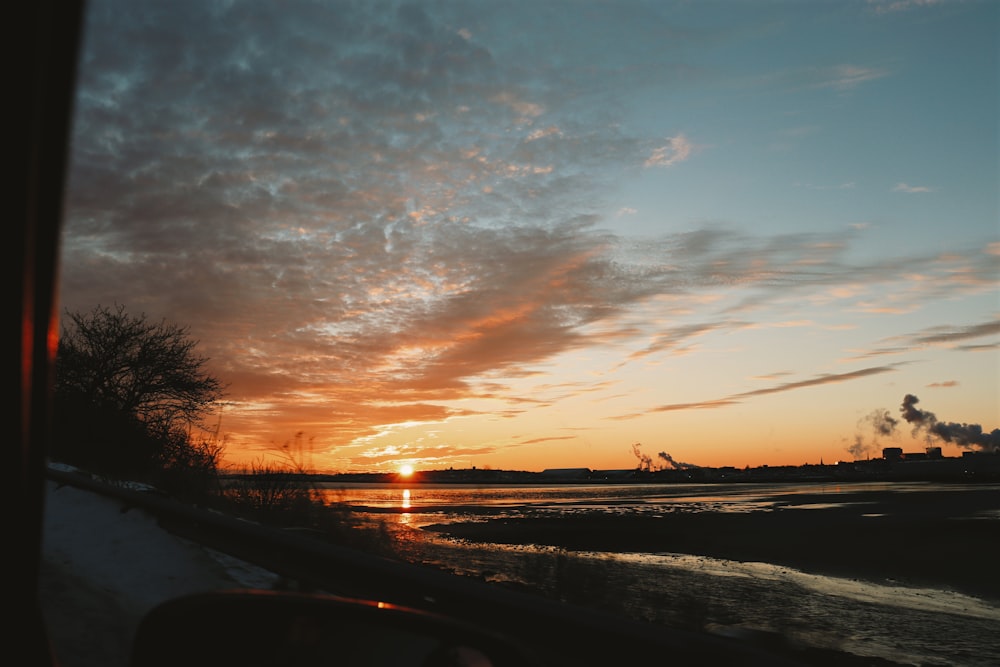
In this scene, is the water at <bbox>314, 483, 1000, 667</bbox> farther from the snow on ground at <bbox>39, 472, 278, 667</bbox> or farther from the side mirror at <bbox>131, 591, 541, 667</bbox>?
the side mirror at <bbox>131, 591, 541, 667</bbox>

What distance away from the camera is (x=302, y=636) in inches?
61.7

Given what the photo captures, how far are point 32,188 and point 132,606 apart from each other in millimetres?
5376

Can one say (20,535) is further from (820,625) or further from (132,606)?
(820,625)

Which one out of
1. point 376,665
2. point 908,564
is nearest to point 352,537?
point 908,564

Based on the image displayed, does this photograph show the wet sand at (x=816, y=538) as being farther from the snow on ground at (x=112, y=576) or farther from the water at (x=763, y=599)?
the snow on ground at (x=112, y=576)

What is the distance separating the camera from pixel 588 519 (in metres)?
29.1

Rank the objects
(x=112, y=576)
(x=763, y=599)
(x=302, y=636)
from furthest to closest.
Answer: (x=763, y=599) < (x=112, y=576) < (x=302, y=636)

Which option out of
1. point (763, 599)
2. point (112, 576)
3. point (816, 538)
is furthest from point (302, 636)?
point (816, 538)

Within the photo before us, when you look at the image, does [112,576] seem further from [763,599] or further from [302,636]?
[763,599]

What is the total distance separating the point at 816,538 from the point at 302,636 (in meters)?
21.8

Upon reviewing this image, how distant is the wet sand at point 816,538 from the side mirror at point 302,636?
1277 centimetres

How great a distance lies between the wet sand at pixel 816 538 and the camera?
1441cm

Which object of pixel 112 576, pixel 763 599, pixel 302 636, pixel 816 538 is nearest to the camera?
pixel 302 636

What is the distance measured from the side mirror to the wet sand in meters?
12.8
